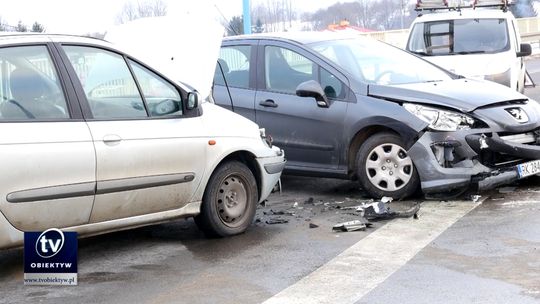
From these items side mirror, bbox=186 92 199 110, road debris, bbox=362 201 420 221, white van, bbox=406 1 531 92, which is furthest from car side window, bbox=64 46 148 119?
white van, bbox=406 1 531 92

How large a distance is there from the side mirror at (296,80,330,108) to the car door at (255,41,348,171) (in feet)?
0.24

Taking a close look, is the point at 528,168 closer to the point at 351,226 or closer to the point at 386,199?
the point at 386,199

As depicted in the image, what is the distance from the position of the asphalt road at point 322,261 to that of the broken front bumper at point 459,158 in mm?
228

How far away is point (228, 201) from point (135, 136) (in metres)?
1.17

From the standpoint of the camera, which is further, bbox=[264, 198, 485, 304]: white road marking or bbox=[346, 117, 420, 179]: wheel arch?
bbox=[346, 117, 420, 179]: wheel arch

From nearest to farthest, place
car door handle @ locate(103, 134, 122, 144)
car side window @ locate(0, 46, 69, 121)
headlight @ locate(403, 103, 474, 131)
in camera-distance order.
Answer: car side window @ locate(0, 46, 69, 121) < car door handle @ locate(103, 134, 122, 144) < headlight @ locate(403, 103, 474, 131)

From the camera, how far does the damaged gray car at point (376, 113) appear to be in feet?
23.6

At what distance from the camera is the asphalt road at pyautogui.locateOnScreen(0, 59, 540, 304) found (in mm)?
4793

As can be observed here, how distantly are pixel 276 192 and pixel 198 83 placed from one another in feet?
6.18

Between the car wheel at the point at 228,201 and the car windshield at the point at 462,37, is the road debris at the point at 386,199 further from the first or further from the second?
the car windshield at the point at 462,37

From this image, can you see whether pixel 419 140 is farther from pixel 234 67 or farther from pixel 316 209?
pixel 234 67

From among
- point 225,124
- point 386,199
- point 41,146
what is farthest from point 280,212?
point 41,146

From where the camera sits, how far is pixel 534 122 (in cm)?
750

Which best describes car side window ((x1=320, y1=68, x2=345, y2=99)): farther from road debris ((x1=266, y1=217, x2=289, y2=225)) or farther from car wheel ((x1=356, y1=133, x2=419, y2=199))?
road debris ((x1=266, y1=217, x2=289, y2=225))
